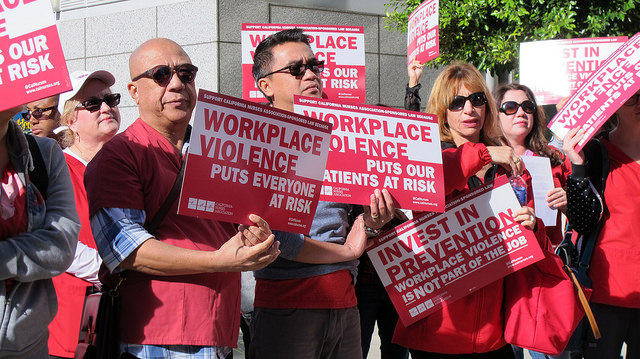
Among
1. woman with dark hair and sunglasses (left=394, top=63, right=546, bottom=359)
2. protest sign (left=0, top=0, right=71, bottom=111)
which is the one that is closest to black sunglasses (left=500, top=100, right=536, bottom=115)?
woman with dark hair and sunglasses (left=394, top=63, right=546, bottom=359)

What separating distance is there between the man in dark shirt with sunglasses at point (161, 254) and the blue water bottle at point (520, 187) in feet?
5.17

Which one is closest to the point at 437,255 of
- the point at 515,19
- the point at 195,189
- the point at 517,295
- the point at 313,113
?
Answer: the point at 517,295

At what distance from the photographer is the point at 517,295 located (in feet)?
11.9

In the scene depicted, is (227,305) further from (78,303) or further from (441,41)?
(441,41)

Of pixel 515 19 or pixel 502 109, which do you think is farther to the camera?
pixel 515 19

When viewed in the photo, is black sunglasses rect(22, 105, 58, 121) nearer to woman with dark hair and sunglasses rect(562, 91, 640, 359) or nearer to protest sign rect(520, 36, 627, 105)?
woman with dark hair and sunglasses rect(562, 91, 640, 359)

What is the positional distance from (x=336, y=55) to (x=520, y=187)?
98.0 inches

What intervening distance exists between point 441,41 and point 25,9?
7907 mm

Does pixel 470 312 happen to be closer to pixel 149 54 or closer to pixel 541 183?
pixel 541 183

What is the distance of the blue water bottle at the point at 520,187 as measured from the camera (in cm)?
385

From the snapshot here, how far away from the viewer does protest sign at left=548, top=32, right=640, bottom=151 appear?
3957 mm

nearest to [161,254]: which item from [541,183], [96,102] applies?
[96,102]

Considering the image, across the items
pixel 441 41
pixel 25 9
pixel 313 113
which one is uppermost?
pixel 441 41

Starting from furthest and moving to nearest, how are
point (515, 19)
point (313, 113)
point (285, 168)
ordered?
point (515, 19) → point (313, 113) → point (285, 168)
